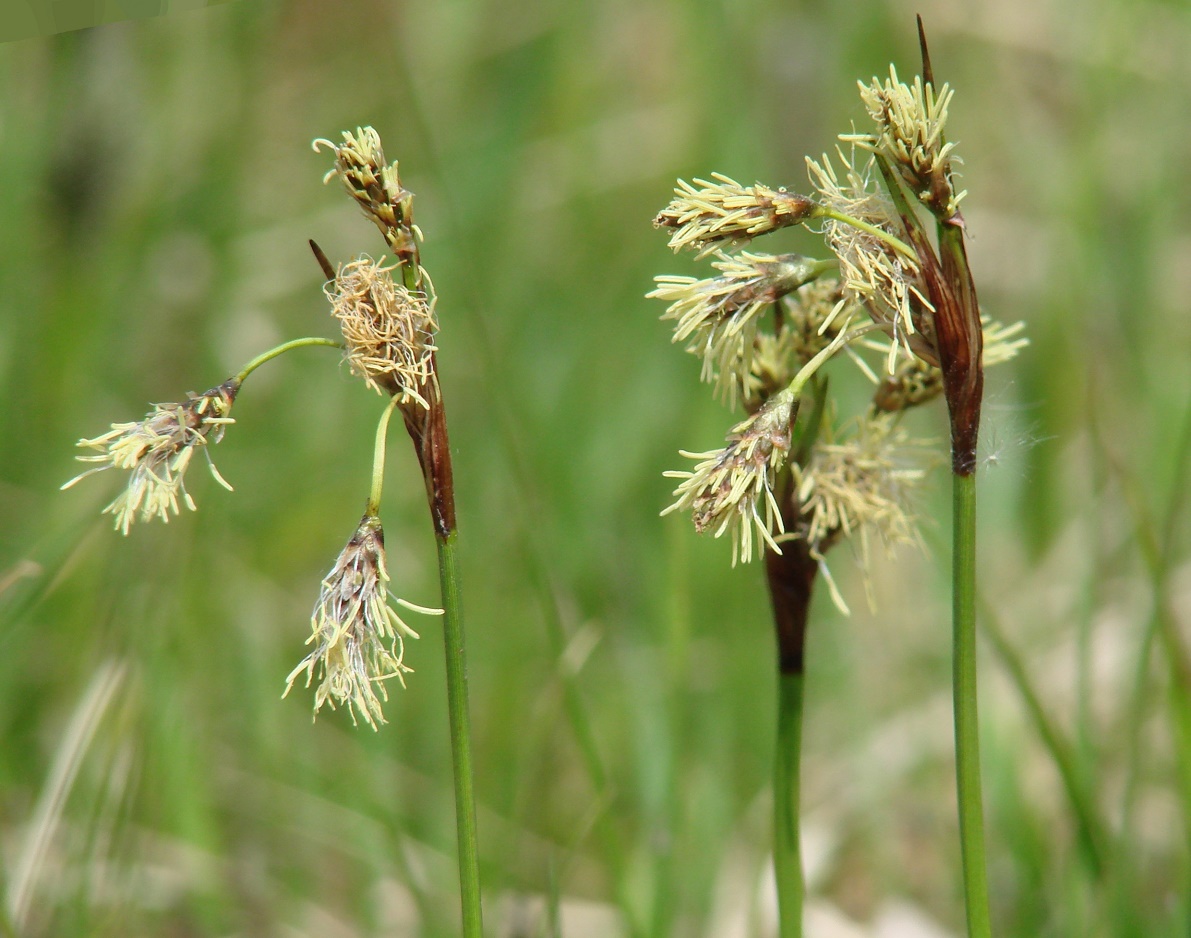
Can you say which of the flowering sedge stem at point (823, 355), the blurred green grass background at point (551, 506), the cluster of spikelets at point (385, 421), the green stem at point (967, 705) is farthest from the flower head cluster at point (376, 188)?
the blurred green grass background at point (551, 506)

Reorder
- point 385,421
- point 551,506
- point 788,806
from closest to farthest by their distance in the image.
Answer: point 385,421, point 788,806, point 551,506

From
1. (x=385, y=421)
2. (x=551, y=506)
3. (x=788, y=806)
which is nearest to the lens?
(x=385, y=421)

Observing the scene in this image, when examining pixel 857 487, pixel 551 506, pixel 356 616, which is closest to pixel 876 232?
pixel 857 487

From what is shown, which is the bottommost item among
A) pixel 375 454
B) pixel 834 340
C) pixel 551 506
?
→ pixel 375 454

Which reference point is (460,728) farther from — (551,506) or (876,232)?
(551,506)

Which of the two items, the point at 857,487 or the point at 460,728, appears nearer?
the point at 460,728

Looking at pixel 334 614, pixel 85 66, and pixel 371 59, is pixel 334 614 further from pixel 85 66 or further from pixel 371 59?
pixel 371 59
